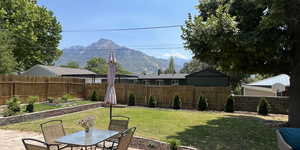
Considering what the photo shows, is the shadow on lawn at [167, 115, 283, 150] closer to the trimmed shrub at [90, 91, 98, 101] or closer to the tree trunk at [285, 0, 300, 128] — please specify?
the tree trunk at [285, 0, 300, 128]

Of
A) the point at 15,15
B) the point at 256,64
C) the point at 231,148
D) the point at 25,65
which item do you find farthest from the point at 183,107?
the point at 25,65

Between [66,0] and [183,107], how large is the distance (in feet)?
48.0

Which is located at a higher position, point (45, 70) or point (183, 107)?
point (45, 70)

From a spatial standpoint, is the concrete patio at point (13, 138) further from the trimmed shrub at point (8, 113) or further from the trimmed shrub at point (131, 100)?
the trimmed shrub at point (131, 100)

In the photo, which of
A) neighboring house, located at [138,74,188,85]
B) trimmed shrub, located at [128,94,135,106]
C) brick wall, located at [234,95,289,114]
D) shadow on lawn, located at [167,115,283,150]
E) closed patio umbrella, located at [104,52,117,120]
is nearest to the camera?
shadow on lawn, located at [167,115,283,150]

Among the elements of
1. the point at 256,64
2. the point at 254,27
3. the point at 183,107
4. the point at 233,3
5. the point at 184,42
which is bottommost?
the point at 183,107

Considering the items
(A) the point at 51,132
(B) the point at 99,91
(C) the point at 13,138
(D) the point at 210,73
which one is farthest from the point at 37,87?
(D) the point at 210,73

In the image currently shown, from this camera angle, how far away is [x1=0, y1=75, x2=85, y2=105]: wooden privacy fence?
12094 mm

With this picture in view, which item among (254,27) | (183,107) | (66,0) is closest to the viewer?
(254,27)

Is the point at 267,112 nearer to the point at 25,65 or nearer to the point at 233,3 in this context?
the point at 233,3

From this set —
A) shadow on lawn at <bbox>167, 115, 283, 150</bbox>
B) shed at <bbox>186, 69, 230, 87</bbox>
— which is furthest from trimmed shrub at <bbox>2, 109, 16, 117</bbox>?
shed at <bbox>186, 69, 230, 87</bbox>

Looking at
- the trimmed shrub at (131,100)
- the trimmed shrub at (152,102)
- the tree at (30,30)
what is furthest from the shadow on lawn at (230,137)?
the tree at (30,30)

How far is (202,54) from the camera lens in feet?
27.9

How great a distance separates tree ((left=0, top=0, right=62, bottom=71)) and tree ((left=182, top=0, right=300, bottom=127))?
60.6ft
